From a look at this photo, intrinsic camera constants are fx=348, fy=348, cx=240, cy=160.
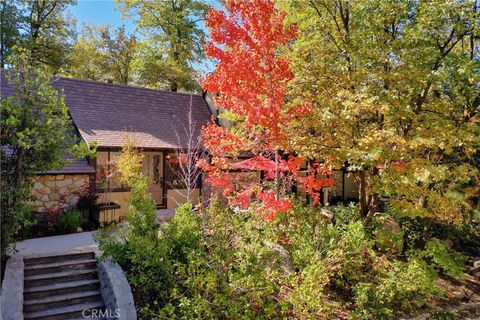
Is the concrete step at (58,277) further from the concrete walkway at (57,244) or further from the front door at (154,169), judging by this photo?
the front door at (154,169)

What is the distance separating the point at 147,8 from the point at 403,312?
18746mm

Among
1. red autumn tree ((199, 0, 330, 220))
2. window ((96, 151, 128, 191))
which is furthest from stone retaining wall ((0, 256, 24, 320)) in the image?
window ((96, 151, 128, 191))

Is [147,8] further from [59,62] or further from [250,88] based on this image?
[250,88]

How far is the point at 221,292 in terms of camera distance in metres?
5.71

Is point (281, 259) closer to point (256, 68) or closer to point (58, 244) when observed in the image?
point (256, 68)

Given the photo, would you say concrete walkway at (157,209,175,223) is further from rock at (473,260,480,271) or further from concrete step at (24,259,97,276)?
rock at (473,260,480,271)

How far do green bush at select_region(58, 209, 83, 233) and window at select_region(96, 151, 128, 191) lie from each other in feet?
5.22

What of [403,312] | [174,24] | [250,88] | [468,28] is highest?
[174,24]

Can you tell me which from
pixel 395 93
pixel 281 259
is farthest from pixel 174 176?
pixel 395 93

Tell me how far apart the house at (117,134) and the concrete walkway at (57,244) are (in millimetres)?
1330

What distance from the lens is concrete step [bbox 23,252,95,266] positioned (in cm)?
634

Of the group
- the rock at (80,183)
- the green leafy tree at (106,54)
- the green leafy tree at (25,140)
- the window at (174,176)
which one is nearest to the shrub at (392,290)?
the green leafy tree at (25,140)

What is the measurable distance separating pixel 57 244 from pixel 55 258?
159cm

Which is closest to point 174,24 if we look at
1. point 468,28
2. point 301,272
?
point 468,28
